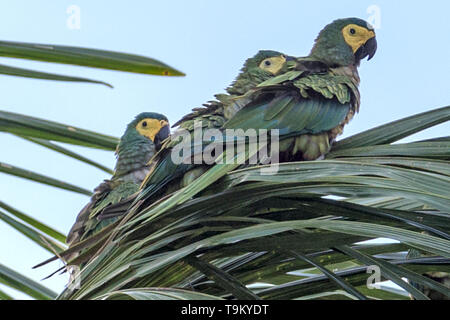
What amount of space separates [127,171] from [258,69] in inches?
31.3

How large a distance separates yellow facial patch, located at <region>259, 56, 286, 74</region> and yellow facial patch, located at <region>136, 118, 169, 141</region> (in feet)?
2.60

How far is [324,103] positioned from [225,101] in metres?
0.35

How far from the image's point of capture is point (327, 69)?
234 cm

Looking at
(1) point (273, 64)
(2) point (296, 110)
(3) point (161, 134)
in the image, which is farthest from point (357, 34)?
(3) point (161, 134)

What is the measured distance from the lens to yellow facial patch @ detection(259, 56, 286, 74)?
2598 millimetres

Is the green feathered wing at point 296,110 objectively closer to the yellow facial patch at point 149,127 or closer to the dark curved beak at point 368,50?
the dark curved beak at point 368,50

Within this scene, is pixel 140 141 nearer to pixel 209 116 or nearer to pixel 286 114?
pixel 209 116

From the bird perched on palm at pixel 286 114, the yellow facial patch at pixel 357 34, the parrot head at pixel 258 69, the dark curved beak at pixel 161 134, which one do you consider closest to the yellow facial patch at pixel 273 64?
the parrot head at pixel 258 69

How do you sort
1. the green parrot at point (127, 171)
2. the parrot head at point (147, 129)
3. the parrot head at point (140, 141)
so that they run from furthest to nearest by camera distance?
1. the parrot head at point (147, 129)
2. the parrot head at point (140, 141)
3. the green parrot at point (127, 171)

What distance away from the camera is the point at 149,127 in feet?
10.4

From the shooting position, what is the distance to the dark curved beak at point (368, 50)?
2.67 meters

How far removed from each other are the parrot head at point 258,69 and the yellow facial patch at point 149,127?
2.46ft
